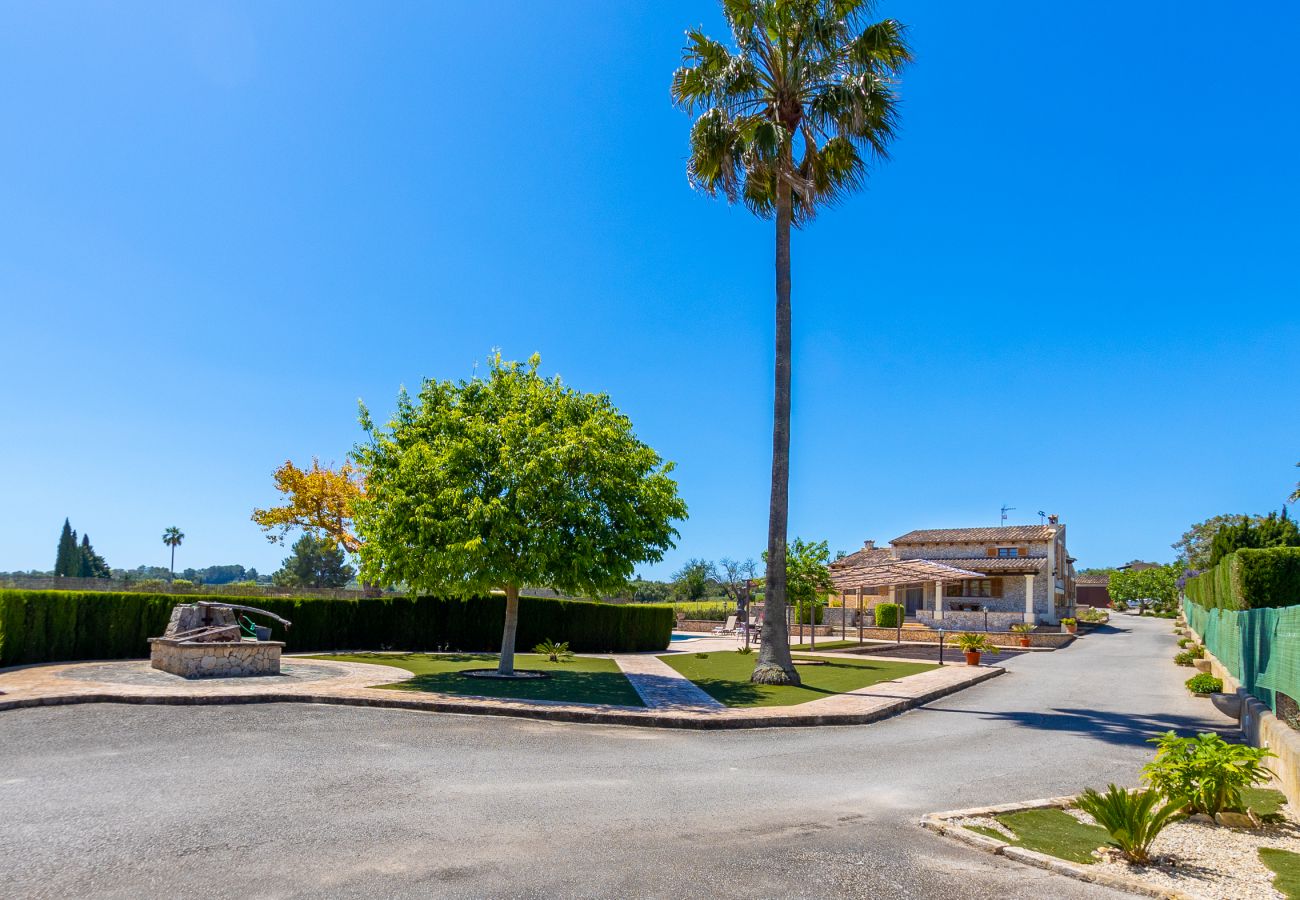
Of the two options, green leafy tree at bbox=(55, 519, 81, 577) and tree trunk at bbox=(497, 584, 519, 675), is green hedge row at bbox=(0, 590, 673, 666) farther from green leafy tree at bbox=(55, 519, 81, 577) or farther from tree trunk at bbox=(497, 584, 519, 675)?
green leafy tree at bbox=(55, 519, 81, 577)

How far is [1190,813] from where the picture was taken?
776cm

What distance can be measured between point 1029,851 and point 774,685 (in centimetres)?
1159

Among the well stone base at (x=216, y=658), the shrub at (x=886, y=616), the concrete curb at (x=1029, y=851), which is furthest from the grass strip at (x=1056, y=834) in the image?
the shrub at (x=886, y=616)

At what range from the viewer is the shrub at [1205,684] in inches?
731

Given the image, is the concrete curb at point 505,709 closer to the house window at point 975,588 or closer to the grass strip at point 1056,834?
the grass strip at point 1056,834

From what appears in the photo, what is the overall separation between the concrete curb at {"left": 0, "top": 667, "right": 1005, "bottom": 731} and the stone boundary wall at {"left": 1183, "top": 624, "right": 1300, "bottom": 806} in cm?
543

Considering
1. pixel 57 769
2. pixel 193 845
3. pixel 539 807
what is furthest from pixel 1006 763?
pixel 57 769

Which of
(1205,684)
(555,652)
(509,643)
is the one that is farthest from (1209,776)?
(555,652)

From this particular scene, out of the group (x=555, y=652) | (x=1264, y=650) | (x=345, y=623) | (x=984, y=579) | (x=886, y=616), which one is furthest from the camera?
(x=984, y=579)

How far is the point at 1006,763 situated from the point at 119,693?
13.1 metres

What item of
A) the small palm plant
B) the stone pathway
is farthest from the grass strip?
the small palm plant

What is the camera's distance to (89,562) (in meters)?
102

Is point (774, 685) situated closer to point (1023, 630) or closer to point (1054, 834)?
point (1054, 834)

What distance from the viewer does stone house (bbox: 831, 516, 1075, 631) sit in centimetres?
4694
